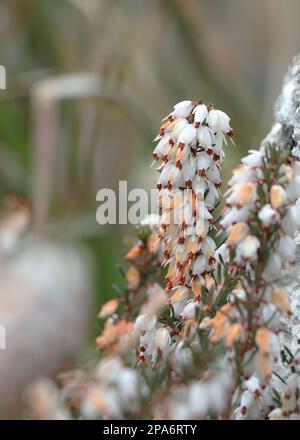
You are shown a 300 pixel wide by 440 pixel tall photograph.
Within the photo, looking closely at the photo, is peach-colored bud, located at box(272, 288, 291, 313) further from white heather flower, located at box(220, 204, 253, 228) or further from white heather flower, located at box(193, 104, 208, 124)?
white heather flower, located at box(193, 104, 208, 124)

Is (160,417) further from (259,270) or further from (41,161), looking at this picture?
(41,161)

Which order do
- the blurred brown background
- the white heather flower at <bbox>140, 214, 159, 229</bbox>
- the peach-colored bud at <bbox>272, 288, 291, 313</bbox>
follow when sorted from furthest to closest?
the blurred brown background, the white heather flower at <bbox>140, 214, 159, 229</bbox>, the peach-colored bud at <bbox>272, 288, 291, 313</bbox>

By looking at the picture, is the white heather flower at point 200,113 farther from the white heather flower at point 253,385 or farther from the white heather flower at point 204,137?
the white heather flower at point 253,385

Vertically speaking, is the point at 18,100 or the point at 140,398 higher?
the point at 18,100

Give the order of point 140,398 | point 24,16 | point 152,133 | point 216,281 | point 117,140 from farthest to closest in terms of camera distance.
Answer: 1. point 24,16
2. point 117,140
3. point 152,133
4. point 216,281
5. point 140,398

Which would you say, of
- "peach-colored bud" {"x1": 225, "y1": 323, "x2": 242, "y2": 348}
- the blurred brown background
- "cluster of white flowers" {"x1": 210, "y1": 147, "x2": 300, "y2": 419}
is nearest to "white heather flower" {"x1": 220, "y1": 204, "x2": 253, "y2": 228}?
"cluster of white flowers" {"x1": 210, "y1": 147, "x2": 300, "y2": 419}

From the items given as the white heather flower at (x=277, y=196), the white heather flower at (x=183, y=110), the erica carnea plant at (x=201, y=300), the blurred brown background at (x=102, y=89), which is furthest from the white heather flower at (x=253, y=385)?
the blurred brown background at (x=102, y=89)

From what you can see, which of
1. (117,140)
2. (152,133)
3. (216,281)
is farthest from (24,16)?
(216,281)
